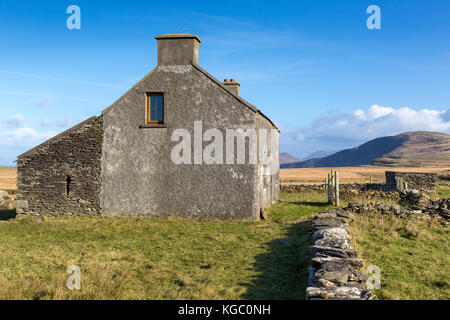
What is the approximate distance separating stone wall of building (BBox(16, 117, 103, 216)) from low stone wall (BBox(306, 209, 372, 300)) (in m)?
10.8

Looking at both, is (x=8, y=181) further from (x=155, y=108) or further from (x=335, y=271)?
(x=335, y=271)

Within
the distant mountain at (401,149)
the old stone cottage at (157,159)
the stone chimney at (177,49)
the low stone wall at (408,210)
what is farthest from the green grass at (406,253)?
the distant mountain at (401,149)

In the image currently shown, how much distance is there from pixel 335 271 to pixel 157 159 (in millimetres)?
11108

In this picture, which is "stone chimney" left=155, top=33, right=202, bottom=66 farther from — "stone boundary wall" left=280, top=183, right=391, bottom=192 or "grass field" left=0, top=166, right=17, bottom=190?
"grass field" left=0, top=166, right=17, bottom=190

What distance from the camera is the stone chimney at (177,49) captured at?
54.1 feet

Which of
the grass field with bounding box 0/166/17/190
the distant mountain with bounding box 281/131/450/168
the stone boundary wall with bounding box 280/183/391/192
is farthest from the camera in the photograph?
the distant mountain with bounding box 281/131/450/168

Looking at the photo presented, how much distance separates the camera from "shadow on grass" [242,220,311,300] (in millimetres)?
7258

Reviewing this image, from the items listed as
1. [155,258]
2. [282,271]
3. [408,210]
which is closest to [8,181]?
[155,258]

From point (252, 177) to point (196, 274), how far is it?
305 inches

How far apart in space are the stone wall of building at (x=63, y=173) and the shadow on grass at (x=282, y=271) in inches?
367

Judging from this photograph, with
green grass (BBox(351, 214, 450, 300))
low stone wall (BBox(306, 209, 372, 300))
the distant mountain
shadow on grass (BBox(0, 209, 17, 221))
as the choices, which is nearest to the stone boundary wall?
green grass (BBox(351, 214, 450, 300))

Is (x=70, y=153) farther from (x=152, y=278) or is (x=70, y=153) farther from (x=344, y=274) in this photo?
(x=344, y=274)
